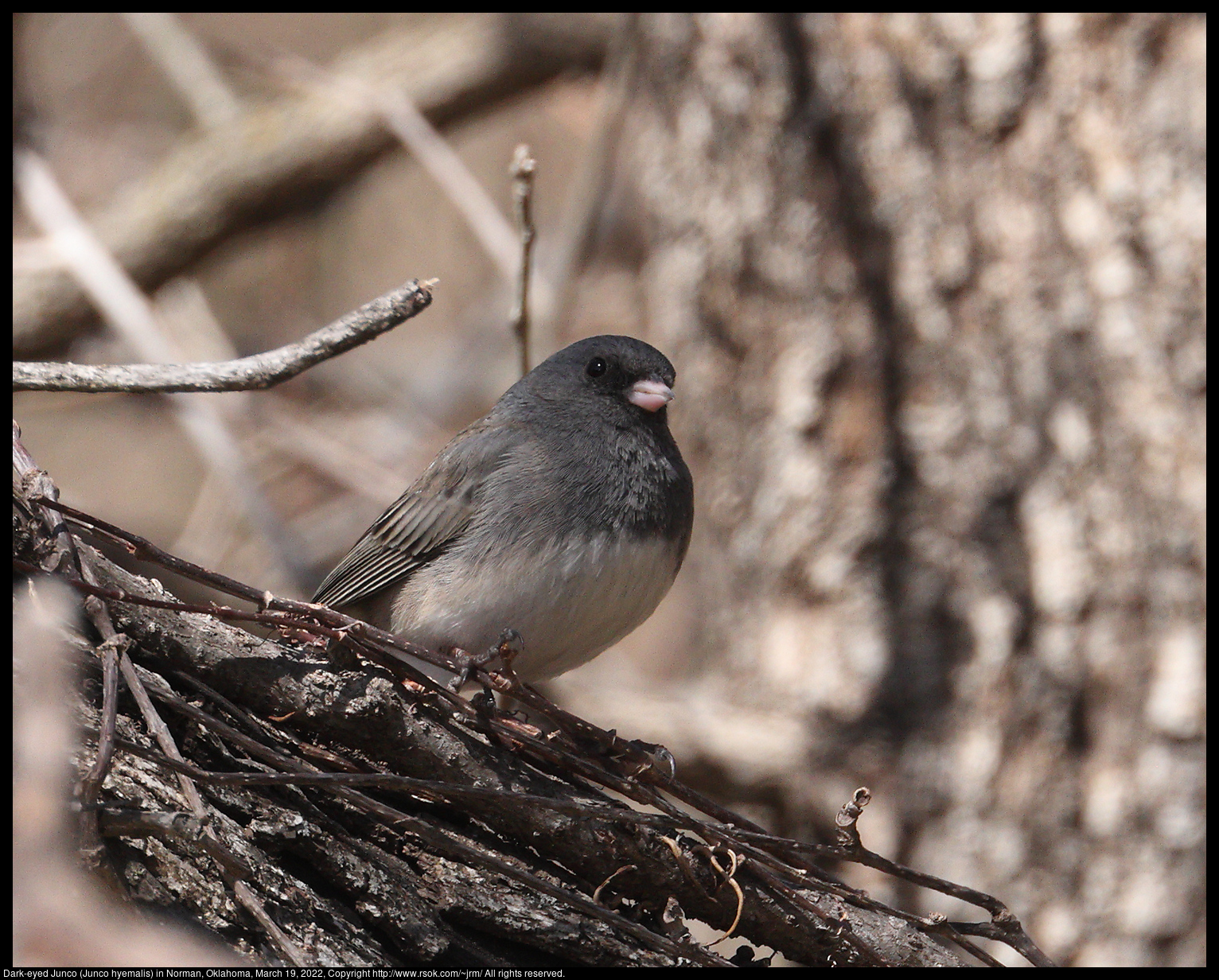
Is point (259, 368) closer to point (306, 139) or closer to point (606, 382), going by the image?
point (606, 382)

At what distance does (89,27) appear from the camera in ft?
21.2

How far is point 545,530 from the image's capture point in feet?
7.79

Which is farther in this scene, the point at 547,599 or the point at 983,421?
the point at 983,421

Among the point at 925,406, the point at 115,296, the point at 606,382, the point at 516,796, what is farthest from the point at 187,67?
the point at 516,796

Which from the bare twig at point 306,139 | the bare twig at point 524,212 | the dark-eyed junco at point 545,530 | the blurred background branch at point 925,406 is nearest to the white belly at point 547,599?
the dark-eyed junco at point 545,530

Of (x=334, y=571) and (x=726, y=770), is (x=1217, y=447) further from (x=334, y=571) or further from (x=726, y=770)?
(x=334, y=571)

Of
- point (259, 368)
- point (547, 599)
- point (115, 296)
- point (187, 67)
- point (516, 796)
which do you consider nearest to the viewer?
point (516, 796)

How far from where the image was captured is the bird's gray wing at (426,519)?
256 cm

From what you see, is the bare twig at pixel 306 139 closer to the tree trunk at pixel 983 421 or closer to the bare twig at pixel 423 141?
the bare twig at pixel 423 141

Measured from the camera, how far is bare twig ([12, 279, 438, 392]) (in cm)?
180

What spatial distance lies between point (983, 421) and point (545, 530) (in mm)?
1968

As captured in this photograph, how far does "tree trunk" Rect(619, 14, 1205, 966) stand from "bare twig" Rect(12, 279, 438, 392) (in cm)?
239

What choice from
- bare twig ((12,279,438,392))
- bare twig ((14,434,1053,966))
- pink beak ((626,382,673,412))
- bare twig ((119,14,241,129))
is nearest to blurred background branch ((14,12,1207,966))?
bare twig ((119,14,241,129))
